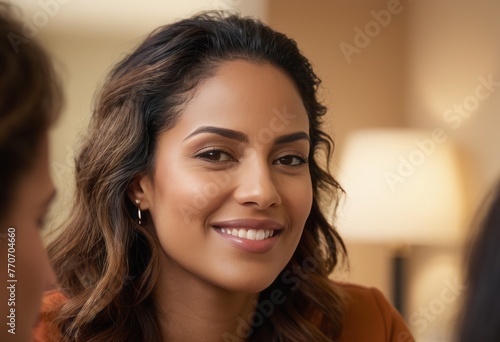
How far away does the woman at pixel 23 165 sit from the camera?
924mm

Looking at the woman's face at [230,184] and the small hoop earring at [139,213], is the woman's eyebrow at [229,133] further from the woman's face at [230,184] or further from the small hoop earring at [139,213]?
the small hoop earring at [139,213]

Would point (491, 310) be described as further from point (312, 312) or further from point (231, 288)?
point (312, 312)

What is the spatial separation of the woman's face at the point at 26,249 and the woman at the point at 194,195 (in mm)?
633

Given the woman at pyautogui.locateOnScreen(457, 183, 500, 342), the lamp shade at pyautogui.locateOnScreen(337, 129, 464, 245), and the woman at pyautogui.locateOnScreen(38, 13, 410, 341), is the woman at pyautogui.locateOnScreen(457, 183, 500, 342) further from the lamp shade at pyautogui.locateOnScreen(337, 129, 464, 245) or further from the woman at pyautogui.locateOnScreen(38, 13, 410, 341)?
the lamp shade at pyautogui.locateOnScreen(337, 129, 464, 245)

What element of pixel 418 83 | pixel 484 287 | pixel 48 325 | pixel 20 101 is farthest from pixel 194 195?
pixel 418 83

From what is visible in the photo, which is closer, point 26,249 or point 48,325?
point 26,249

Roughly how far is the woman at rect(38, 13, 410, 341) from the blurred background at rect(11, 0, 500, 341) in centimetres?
96

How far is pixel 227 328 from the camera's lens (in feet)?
6.02

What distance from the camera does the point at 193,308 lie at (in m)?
1.79

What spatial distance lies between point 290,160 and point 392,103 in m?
2.63

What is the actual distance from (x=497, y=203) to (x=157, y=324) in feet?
3.64

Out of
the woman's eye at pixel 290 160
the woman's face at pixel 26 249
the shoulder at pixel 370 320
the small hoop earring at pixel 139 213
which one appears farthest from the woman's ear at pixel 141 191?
the woman's face at pixel 26 249

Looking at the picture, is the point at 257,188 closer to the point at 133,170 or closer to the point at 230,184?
the point at 230,184

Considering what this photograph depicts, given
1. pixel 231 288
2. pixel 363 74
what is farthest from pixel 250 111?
pixel 363 74
